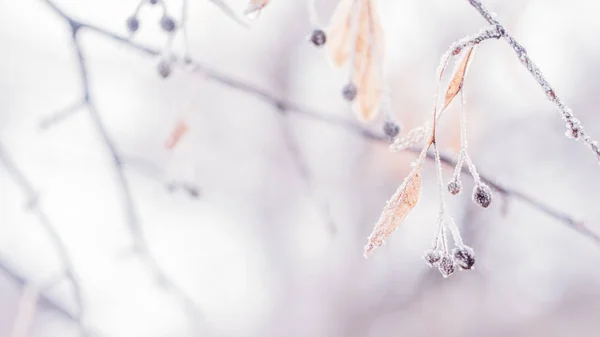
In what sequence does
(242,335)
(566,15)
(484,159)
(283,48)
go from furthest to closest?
(242,335), (283,48), (484,159), (566,15)

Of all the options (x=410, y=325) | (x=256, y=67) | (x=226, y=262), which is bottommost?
(x=410, y=325)

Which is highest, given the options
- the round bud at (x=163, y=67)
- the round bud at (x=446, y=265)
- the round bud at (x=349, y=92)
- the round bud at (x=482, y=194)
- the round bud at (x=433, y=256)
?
the round bud at (x=349, y=92)

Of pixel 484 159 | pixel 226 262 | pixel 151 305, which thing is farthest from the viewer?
pixel 226 262

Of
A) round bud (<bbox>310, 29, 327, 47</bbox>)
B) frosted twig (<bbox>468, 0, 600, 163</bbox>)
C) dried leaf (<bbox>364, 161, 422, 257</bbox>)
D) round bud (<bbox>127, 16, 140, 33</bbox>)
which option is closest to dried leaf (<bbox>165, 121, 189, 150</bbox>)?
round bud (<bbox>127, 16, 140, 33</bbox>)

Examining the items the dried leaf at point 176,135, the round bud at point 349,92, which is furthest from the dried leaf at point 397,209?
the dried leaf at point 176,135

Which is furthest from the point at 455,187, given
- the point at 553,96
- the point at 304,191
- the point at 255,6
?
the point at 304,191

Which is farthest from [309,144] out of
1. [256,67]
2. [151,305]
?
[151,305]

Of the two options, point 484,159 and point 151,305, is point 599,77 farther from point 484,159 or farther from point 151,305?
point 151,305

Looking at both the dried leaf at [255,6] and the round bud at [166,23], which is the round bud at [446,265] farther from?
the round bud at [166,23]
